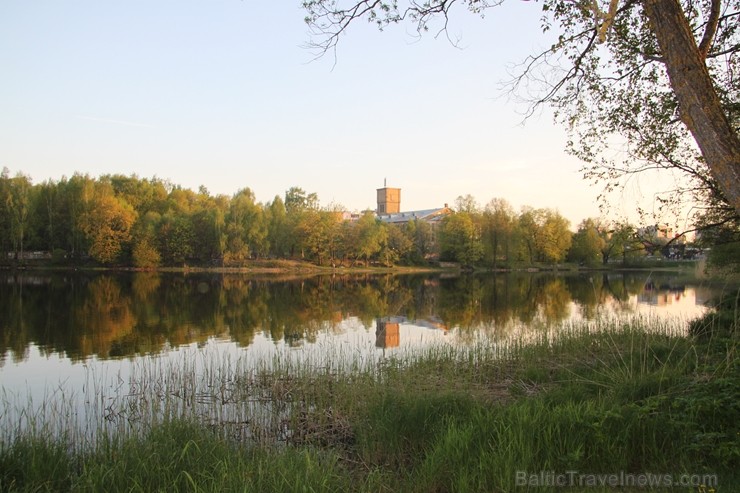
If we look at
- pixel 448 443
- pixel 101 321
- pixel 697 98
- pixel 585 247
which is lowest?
pixel 101 321

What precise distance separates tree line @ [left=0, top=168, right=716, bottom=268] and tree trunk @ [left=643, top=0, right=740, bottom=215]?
204 feet

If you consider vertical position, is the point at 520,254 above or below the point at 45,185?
below

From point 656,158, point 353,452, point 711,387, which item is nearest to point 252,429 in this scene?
point 353,452

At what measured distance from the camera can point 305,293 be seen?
128ft

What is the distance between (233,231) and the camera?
224 feet

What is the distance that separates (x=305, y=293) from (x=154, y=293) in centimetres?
1049

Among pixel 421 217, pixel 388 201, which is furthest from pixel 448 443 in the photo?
pixel 388 201

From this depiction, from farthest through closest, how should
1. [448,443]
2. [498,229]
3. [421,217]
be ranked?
[421,217] → [498,229] → [448,443]

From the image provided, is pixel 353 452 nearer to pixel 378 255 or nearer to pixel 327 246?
pixel 327 246

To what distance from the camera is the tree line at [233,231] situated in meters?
63.0

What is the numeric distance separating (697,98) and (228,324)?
19.7m

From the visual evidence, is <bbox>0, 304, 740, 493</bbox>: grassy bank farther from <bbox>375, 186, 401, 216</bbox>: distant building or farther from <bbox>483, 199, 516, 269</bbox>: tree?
<bbox>375, 186, 401, 216</bbox>: distant building

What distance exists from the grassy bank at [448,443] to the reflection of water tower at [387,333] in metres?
8.62

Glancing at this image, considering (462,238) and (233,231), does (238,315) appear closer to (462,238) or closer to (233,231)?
(233,231)
